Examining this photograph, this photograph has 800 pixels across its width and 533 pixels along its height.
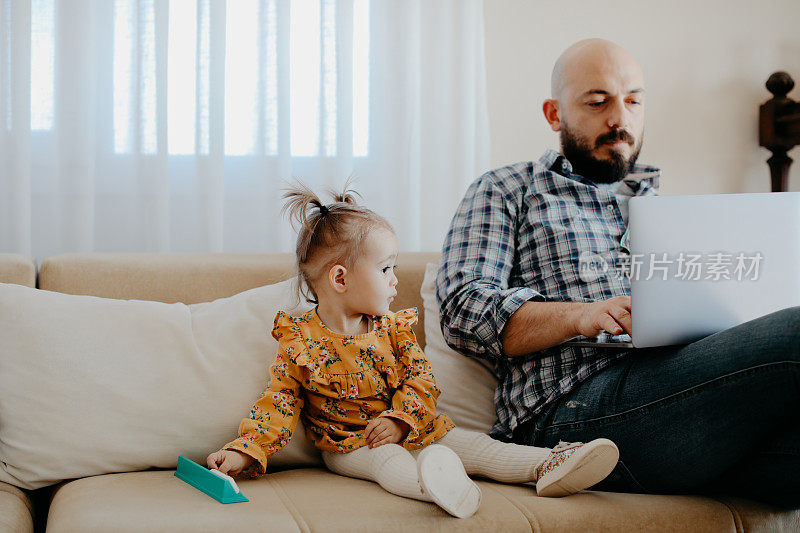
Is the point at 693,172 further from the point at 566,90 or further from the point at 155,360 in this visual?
the point at 155,360

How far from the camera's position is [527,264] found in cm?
155

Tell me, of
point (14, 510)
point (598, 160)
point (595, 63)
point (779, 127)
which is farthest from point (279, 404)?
point (779, 127)

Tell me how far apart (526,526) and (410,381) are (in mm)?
357

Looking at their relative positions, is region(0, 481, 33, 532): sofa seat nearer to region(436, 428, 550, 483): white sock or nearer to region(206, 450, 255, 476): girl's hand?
region(206, 450, 255, 476): girl's hand

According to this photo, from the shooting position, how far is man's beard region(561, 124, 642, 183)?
1650mm

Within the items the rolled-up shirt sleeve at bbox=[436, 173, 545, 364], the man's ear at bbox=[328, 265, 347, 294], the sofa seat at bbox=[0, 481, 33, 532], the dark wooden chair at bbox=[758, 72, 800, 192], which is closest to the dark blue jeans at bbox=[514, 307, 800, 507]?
the rolled-up shirt sleeve at bbox=[436, 173, 545, 364]

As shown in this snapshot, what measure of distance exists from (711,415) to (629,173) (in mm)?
726

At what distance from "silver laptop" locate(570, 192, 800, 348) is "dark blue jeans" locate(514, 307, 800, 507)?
0.06m

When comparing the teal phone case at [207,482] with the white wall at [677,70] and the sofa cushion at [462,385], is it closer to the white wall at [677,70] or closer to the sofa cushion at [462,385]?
the sofa cushion at [462,385]

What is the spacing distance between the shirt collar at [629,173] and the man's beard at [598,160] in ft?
0.07

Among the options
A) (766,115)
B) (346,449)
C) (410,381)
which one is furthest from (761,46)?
(346,449)

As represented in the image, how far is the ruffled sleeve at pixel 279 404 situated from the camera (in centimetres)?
126

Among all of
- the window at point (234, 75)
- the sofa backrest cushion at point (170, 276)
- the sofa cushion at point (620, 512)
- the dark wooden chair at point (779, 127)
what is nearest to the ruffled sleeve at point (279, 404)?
the sofa backrest cushion at point (170, 276)

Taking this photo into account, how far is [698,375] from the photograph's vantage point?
1.14 metres
